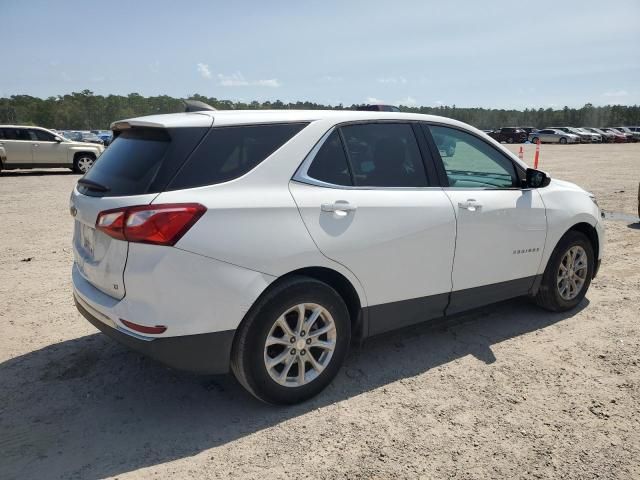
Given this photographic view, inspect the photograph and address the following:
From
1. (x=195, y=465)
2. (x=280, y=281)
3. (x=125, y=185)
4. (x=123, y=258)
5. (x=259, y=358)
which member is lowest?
(x=195, y=465)

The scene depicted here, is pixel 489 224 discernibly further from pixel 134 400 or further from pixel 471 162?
pixel 134 400

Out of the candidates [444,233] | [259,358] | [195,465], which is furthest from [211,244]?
[444,233]

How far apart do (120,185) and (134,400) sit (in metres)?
1.40

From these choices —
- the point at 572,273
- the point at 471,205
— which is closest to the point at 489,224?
the point at 471,205

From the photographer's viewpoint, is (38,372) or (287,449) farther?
(38,372)

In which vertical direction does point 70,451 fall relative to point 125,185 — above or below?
below

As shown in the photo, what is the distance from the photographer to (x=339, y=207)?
3.12 metres

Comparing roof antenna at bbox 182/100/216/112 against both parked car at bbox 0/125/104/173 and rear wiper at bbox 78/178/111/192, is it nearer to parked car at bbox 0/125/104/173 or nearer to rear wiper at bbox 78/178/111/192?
rear wiper at bbox 78/178/111/192

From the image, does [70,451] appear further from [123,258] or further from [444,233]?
[444,233]

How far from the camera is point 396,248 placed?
3379mm

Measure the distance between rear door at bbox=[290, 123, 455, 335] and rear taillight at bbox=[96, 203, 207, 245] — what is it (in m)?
0.67

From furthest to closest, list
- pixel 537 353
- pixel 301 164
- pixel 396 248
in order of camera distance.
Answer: pixel 537 353
pixel 396 248
pixel 301 164

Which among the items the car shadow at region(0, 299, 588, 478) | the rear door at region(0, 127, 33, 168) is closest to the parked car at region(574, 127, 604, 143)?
the rear door at region(0, 127, 33, 168)

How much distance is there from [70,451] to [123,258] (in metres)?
1.07
